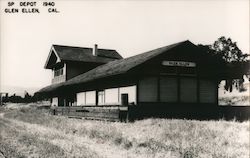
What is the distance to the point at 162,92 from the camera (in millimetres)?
21766

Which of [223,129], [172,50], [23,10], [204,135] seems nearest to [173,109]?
[172,50]

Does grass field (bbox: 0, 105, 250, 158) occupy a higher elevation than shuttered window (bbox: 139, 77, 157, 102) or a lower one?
lower

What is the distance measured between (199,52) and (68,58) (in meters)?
17.0

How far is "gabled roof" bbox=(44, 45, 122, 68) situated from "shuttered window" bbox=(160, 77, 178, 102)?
1607 centimetres

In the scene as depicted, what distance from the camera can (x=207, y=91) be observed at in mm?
23422

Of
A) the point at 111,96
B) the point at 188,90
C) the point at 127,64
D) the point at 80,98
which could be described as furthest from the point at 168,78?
the point at 80,98

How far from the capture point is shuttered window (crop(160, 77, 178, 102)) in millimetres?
21766

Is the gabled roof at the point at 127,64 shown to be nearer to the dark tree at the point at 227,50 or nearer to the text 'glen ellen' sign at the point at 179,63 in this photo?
the text 'glen ellen' sign at the point at 179,63

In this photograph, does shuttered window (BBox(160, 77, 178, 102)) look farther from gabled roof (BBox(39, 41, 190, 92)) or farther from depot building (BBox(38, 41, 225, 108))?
gabled roof (BBox(39, 41, 190, 92))

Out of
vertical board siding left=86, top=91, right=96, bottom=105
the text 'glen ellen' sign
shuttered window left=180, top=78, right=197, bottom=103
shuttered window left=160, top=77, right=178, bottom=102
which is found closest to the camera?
the text 'glen ellen' sign

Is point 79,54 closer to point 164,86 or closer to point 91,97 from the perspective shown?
point 91,97

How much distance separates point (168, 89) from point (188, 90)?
4.58ft

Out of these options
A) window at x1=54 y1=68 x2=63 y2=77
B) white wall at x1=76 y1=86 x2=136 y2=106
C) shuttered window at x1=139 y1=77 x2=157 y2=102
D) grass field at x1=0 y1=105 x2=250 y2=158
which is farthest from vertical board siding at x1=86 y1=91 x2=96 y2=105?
grass field at x1=0 y1=105 x2=250 y2=158

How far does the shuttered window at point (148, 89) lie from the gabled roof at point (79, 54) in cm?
1606
